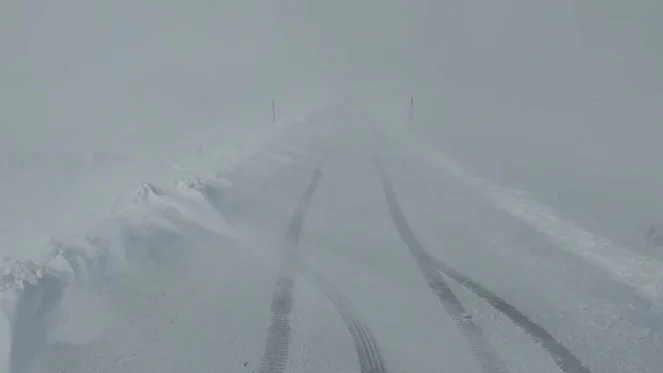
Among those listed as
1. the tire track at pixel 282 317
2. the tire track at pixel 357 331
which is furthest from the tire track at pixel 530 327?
the tire track at pixel 282 317

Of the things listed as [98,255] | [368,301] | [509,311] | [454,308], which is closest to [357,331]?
[368,301]

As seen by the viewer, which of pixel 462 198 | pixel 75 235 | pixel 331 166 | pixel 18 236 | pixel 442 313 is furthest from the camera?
pixel 331 166

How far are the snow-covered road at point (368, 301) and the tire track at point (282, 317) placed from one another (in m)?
0.03

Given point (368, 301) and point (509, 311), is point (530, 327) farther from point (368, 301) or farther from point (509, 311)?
point (368, 301)

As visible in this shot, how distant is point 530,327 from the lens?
676 centimetres

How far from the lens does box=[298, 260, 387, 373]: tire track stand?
5.89 metres

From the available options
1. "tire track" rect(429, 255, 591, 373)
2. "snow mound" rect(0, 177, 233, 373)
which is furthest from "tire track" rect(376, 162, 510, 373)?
"snow mound" rect(0, 177, 233, 373)

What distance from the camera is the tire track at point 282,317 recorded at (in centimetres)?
593

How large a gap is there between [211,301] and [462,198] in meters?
9.03

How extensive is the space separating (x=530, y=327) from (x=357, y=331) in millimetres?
2555

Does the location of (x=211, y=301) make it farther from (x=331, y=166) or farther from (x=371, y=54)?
(x=371, y=54)

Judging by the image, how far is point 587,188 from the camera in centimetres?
1633

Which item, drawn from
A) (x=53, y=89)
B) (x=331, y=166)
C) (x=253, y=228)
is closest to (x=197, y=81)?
(x=53, y=89)

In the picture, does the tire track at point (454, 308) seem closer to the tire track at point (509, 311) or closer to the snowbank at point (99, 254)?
the tire track at point (509, 311)
